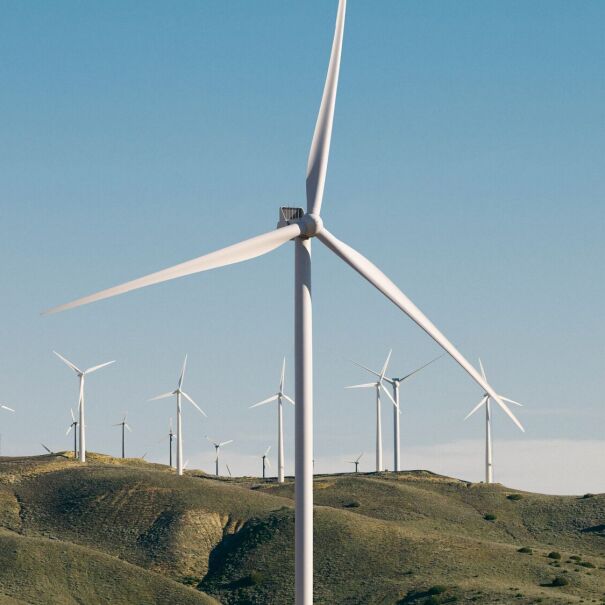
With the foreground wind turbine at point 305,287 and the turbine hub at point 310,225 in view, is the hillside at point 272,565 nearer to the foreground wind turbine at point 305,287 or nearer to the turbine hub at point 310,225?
the foreground wind turbine at point 305,287

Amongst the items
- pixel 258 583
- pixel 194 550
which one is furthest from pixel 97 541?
pixel 258 583

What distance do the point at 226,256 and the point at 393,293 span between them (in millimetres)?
12442

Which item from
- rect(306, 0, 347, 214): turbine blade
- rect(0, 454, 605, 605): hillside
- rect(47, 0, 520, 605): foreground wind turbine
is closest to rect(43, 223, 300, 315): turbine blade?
rect(47, 0, 520, 605): foreground wind turbine

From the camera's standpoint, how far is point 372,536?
188 metres

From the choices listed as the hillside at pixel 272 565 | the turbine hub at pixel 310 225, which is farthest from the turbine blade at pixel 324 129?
the hillside at pixel 272 565

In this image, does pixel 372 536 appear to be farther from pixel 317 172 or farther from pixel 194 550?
pixel 317 172

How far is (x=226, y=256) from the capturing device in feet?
258

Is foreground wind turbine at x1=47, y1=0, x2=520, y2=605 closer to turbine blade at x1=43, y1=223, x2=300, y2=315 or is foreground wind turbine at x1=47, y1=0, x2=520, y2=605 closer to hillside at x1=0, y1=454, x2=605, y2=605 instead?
turbine blade at x1=43, y1=223, x2=300, y2=315

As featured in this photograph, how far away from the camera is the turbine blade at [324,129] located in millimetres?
84750

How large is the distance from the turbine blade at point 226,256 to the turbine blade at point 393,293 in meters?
2.54

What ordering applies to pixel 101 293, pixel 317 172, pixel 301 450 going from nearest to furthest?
pixel 101 293, pixel 301 450, pixel 317 172

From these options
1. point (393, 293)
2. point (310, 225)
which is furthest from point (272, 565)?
point (310, 225)

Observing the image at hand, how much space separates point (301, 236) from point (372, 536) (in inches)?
4554

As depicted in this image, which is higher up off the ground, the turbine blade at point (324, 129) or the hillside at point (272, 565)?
the turbine blade at point (324, 129)
